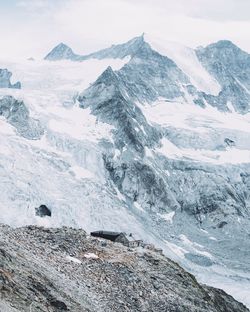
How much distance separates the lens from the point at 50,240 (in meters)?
48.3

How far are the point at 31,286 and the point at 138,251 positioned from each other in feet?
53.7

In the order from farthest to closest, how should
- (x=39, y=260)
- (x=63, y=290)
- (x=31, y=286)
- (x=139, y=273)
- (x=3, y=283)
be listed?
(x=139, y=273) → (x=39, y=260) → (x=63, y=290) → (x=31, y=286) → (x=3, y=283)

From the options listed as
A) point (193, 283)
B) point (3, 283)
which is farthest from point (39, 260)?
point (193, 283)

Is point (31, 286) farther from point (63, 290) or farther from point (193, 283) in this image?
point (193, 283)

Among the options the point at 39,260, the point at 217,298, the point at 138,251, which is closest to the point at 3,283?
the point at 39,260

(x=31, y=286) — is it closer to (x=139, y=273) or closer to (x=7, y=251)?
(x=7, y=251)

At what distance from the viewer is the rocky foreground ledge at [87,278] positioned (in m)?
36.1

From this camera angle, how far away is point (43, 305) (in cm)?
3478

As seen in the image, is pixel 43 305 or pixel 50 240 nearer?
pixel 43 305

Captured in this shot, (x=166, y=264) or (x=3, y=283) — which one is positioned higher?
(x=3, y=283)

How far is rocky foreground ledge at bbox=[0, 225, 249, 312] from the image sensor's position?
36.1 meters

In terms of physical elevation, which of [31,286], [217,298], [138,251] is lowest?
[217,298]

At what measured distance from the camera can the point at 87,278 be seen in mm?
43344

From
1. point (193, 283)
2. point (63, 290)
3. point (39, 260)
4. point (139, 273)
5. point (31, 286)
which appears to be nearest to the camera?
point (31, 286)
